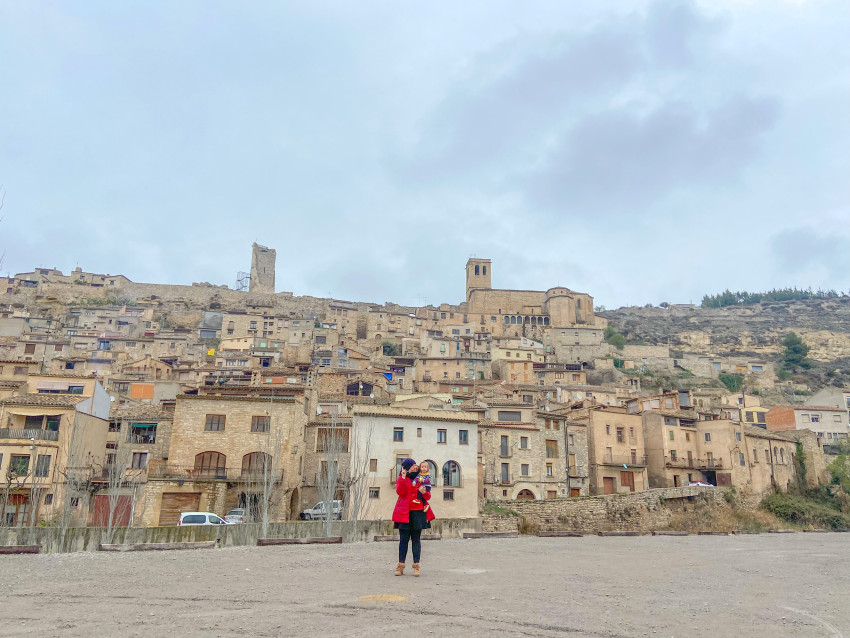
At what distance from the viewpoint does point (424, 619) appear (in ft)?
22.6

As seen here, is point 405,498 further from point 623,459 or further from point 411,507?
point 623,459

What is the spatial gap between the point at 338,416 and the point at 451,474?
818 cm

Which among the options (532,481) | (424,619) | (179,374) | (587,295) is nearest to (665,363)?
(587,295)

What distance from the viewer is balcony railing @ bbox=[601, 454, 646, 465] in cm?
4649

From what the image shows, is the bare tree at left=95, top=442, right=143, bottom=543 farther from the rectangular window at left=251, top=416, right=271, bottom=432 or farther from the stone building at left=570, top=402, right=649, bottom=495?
the stone building at left=570, top=402, right=649, bottom=495

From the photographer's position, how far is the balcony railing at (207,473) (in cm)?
3219

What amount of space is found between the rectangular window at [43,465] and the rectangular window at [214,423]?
24.8ft

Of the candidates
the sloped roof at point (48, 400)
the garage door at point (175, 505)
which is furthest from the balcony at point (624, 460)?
the sloped roof at point (48, 400)

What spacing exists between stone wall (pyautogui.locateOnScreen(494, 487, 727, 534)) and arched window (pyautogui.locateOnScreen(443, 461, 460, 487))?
2930mm

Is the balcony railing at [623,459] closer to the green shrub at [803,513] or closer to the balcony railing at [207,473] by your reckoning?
the green shrub at [803,513]

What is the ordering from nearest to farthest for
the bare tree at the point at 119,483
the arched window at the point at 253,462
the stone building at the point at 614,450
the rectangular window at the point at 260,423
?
the bare tree at the point at 119,483
the arched window at the point at 253,462
the rectangular window at the point at 260,423
the stone building at the point at 614,450

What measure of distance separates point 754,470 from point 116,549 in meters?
46.3

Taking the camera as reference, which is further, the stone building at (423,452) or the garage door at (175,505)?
the stone building at (423,452)

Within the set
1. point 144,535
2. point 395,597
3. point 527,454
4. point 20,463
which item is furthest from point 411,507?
point 527,454
